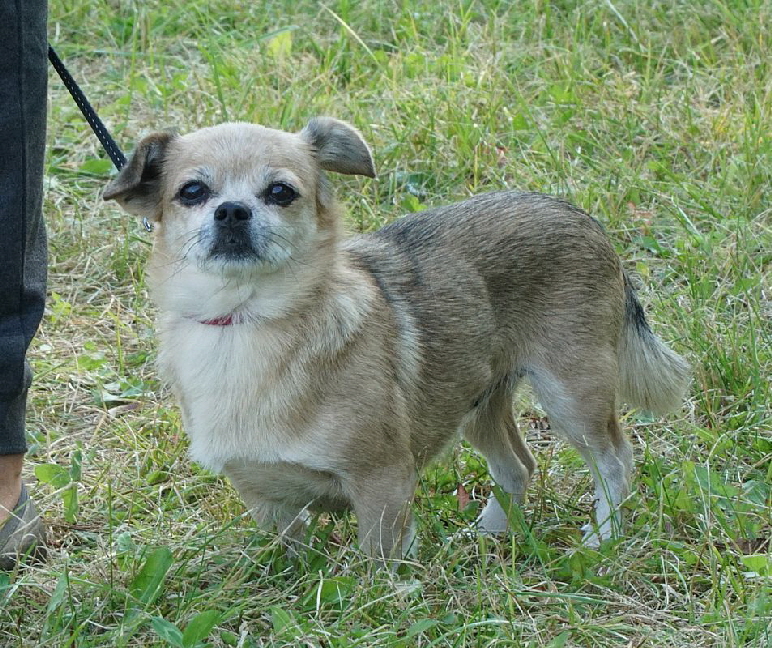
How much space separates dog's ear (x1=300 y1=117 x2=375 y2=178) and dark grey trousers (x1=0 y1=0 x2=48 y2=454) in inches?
27.6

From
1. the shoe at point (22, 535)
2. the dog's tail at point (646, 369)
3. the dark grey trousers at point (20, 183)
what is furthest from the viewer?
the dog's tail at point (646, 369)

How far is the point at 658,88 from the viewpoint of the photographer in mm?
5469

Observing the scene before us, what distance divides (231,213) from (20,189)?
19.3 inches

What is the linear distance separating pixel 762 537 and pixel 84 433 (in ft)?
6.97

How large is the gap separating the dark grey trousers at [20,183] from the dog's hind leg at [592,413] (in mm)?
1398

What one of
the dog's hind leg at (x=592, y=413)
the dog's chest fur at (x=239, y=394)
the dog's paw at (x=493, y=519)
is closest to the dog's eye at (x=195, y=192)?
the dog's chest fur at (x=239, y=394)

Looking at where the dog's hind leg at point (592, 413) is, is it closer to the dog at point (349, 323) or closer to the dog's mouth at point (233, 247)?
the dog at point (349, 323)

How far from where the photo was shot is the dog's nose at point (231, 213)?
2793mm

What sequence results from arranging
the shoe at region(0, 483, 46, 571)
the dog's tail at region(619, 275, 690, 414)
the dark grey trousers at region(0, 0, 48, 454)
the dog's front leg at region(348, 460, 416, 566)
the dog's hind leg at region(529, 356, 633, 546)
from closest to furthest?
1. the dark grey trousers at region(0, 0, 48, 454)
2. the dog's front leg at region(348, 460, 416, 566)
3. the shoe at region(0, 483, 46, 571)
4. the dog's hind leg at region(529, 356, 633, 546)
5. the dog's tail at region(619, 275, 690, 414)

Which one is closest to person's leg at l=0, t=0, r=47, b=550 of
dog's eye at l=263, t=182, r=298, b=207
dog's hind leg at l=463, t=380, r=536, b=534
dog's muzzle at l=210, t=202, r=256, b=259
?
dog's muzzle at l=210, t=202, r=256, b=259

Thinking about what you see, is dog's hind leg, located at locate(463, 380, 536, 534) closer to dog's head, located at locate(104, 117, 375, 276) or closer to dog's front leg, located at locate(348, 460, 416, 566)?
dog's front leg, located at locate(348, 460, 416, 566)

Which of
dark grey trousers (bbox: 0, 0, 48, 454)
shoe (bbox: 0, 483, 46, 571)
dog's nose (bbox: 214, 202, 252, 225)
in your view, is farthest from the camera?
shoe (bbox: 0, 483, 46, 571)

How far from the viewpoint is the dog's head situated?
9.29 ft

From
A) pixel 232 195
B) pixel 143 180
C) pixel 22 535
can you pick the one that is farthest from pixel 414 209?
pixel 22 535
